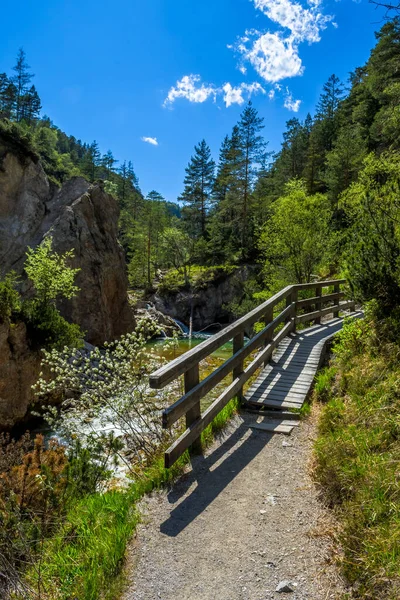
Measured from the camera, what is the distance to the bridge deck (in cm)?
550

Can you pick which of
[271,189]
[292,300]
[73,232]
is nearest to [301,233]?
[292,300]

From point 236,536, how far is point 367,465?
1285 mm

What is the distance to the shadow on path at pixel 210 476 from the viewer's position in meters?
3.15

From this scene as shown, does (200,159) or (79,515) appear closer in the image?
(79,515)

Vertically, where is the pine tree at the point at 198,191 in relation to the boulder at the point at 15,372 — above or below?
above

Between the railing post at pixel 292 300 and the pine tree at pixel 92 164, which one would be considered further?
the pine tree at pixel 92 164

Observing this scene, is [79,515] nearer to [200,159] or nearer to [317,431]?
[317,431]

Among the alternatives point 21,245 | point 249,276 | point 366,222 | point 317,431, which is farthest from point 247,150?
point 317,431

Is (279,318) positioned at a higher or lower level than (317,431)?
higher

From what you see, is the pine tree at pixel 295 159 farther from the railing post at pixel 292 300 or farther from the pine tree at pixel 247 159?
the railing post at pixel 292 300

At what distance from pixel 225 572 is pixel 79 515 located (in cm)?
165

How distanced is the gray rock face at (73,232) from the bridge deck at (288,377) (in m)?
17.9

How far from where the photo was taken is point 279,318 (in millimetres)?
7699

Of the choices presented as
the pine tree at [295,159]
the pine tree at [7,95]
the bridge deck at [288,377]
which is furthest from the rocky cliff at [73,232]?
the pine tree at [7,95]
